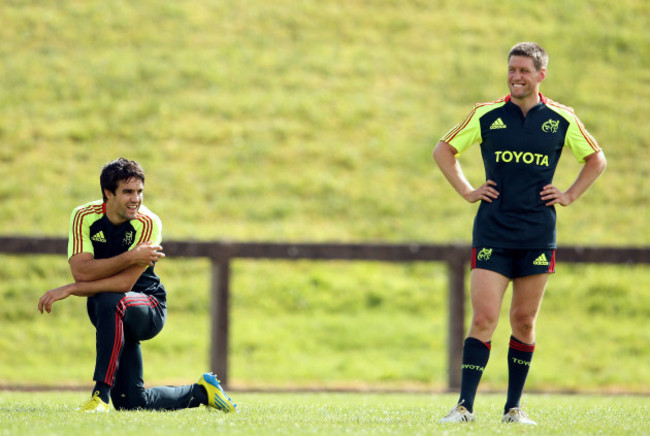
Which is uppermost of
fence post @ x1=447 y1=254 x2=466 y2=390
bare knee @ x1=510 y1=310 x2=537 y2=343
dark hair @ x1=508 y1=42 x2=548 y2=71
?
dark hair @ x1=508 y1=42 x2=548 y2=71


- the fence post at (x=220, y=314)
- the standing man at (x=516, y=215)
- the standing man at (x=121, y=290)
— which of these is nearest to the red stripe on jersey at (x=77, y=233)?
the standing man at (x=121, y=290)

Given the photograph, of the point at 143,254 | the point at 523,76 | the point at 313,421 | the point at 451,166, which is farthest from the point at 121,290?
the point at 523,76

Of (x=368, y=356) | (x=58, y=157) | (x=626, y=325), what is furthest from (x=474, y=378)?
(x=58, y=157)

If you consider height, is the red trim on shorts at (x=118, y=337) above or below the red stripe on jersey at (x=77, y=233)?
below

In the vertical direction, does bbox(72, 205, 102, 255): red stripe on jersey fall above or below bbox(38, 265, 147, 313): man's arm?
above

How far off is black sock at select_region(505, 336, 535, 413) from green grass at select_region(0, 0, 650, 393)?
5.83m

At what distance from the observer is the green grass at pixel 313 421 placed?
464 centimetres

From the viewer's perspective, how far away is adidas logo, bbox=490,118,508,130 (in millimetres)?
5367

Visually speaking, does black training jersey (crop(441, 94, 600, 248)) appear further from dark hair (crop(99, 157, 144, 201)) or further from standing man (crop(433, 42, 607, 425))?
dark hair (crop(99, 157, 144, 201))

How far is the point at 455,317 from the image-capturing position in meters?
9.78

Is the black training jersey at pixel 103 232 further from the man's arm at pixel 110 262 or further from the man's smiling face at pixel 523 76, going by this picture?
the man's smiling face at pixel 523 76

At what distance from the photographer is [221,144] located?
67.1 ft

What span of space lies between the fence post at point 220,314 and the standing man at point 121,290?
148 inches

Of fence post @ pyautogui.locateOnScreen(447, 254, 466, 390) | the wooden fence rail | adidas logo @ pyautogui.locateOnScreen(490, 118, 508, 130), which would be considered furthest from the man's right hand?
fence post @ pyautogui.locateOnScreen(447, 254, 466, 390)
